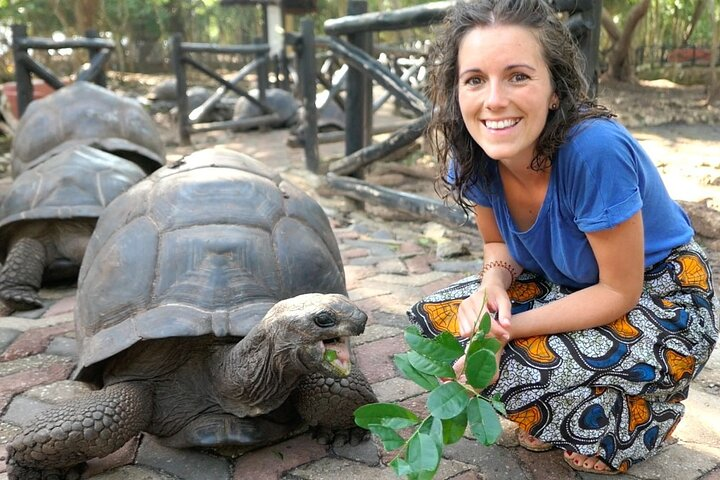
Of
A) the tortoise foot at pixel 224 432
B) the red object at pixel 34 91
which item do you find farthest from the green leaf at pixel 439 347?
the red object at pixel 34 91

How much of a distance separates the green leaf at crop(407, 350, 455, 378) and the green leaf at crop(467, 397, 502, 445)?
2.8 inches

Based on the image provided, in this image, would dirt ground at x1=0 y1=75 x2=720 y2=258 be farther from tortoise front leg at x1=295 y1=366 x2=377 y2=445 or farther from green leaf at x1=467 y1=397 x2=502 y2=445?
green leaf at x1=467 y1=397 x2=502 y2=445

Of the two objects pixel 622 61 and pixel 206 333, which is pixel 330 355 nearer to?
pixel 206 333

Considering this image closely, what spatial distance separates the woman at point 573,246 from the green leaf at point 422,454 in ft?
Result: 1.22

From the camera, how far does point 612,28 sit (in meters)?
11.9

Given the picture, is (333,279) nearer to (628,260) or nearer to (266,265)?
(266,265)

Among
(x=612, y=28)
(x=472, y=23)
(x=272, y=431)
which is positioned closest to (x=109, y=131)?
(x=272, y=431)

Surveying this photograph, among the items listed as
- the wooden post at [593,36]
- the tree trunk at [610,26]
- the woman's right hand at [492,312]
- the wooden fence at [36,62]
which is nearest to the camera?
the woman's right hand at [492,312]

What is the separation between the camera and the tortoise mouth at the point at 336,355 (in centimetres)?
152

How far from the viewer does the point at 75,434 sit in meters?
1.71

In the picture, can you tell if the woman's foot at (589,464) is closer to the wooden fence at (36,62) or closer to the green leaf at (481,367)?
the green leaf at (481,367)

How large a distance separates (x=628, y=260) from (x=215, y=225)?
1100 mm

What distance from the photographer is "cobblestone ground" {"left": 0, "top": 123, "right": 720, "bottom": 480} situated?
5.89 ft

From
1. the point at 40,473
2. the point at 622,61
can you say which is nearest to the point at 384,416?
the point at 40,473
